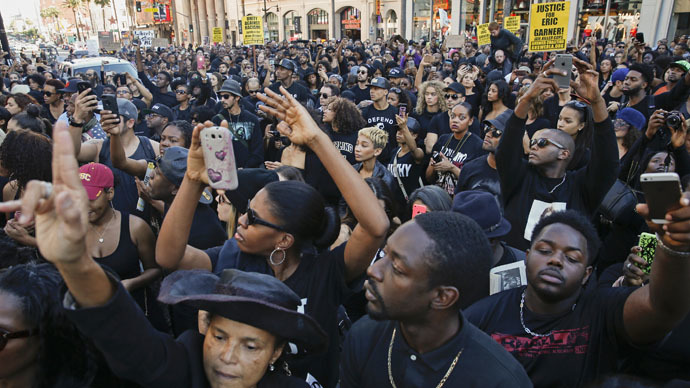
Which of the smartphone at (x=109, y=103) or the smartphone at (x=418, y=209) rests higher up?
the smartphone at (x=109, y=103)

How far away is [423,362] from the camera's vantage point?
1.72m

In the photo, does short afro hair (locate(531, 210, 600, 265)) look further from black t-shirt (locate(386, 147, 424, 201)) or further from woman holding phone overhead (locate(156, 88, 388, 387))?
black t-shirt (locate(386, 147, 424, 201))

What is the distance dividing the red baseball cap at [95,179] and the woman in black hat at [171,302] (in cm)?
148

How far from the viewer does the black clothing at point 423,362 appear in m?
1.63

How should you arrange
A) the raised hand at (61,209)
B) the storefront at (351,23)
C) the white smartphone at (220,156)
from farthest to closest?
the storefront at (351,23) < the white smartphone at (220,156) < the raised hand at (61,209)

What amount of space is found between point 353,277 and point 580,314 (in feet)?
3.41

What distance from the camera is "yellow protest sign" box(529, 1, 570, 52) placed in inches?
274

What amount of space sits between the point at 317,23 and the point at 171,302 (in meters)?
46.3

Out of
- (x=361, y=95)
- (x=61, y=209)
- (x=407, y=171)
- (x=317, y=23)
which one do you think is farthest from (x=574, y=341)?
(x=317, y=23)

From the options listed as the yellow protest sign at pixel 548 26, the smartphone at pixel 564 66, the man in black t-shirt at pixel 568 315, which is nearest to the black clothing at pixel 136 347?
the man in black t-shirt at pixel 568 315

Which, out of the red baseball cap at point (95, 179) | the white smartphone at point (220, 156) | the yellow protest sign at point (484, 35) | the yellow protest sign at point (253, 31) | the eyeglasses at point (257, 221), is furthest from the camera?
the yellow protest sign at point (484, 35)

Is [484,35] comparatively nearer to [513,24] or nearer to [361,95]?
[513,24]

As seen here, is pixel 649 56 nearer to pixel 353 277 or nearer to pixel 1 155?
pixel 353 277

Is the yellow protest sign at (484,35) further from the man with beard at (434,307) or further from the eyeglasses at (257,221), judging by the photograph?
the man with beard at (434,307)
